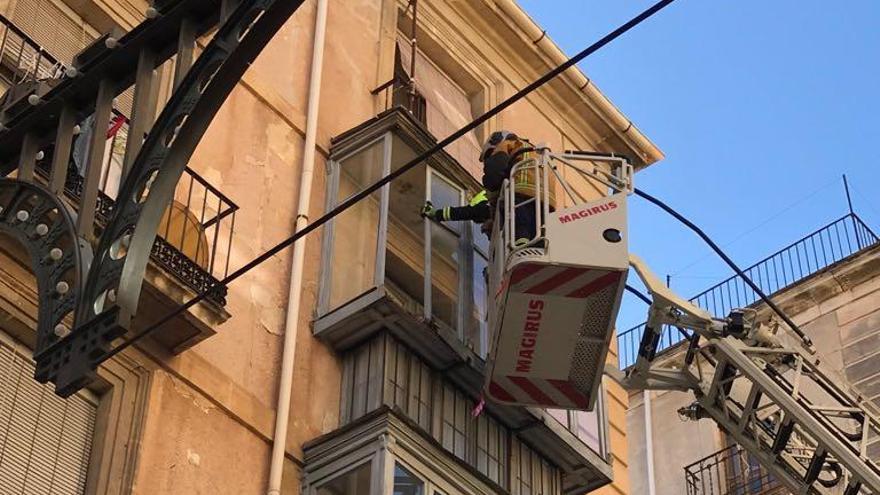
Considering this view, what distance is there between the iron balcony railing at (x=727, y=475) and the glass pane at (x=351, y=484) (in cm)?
1290

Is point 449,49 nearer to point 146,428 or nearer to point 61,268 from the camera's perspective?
point 146,428

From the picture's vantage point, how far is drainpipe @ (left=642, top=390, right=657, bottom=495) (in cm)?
2873

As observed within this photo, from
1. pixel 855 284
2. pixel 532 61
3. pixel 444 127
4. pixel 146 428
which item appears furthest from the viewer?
pixel 855 284

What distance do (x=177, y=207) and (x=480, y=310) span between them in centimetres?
345

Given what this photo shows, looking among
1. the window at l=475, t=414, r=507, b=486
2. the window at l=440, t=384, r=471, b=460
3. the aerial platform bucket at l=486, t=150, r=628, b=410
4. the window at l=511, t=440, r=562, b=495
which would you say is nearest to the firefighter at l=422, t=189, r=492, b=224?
the aerial platform bucket at l=486, t=150, r=628, b=410

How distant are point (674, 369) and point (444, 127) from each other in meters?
4.17

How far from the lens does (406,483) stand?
538 inches

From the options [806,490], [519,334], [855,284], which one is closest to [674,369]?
[806,490]

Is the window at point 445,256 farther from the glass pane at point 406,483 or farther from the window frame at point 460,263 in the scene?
the glass pane at point 406,483

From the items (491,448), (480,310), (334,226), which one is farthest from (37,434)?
(480,310)

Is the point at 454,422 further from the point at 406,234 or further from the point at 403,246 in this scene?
the point at 406,234

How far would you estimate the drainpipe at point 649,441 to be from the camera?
2873 cm

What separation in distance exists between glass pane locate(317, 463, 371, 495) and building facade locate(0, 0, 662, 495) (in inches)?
0.6

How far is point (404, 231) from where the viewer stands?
1606cm
